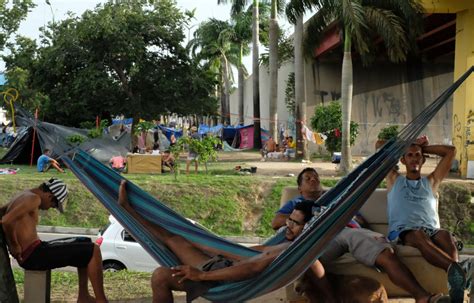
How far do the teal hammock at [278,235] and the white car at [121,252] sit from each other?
10.1ft

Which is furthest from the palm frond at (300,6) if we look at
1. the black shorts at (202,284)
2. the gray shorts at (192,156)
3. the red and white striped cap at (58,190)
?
the black shorts at (202,284)

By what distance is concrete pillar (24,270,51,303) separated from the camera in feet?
14.9

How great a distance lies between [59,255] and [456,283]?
2904 mm

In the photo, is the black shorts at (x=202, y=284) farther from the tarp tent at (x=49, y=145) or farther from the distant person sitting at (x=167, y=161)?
the tarp tent at (x=49, y=145)

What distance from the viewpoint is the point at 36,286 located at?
4559 mm

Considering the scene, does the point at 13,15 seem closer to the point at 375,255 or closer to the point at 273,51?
the point at 273,51

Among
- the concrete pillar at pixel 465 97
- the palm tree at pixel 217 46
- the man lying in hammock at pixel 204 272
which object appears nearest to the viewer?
the man lying in hammock at pixel 204 272

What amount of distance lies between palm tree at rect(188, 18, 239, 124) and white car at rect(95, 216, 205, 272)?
1213 inches

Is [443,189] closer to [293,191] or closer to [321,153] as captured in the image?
[293,191]

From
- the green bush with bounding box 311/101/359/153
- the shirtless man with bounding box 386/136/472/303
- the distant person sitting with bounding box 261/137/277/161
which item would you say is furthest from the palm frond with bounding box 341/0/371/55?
the shirtless man with bounding box 386/136/472/303

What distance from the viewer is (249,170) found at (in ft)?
55.8

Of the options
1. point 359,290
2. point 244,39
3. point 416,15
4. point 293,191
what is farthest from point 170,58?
point 359,290

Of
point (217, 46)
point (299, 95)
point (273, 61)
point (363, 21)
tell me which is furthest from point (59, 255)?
point (217, 46)

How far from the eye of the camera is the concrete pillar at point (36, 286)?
454cm
